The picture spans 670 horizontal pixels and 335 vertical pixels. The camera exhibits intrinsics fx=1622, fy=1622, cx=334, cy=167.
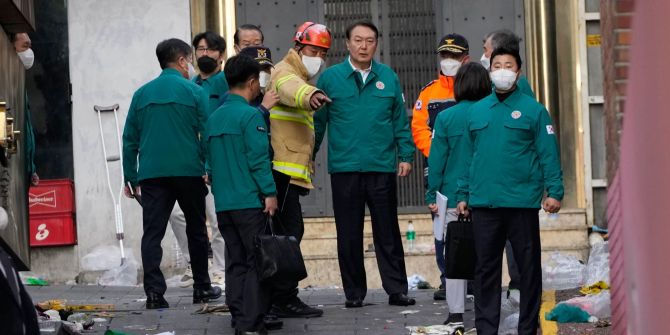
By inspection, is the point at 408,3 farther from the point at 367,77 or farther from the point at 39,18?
the point at 367,77

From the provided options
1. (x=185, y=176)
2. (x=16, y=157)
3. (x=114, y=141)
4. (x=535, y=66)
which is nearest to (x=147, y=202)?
(x=185, y=176)

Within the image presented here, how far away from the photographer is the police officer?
1019 cm

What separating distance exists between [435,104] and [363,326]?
2509mm

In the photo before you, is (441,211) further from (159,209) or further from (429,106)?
(159,209)

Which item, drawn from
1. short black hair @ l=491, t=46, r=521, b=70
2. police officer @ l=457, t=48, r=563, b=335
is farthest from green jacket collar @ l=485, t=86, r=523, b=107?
short black hair @ l=491, t=46, r=521, b=70

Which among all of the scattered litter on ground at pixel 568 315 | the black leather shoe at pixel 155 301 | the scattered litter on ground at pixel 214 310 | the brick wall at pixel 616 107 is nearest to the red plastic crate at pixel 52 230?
the black leather shoe at pixel 155 301

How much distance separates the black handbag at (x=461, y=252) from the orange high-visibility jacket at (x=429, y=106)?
8.56ft

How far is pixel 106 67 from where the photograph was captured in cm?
1736

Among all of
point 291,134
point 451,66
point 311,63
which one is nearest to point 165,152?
point 291,134

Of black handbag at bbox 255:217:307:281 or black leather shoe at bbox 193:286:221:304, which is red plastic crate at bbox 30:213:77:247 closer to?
black leather shoe at bbox 193:286:221:304

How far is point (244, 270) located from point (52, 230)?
22.0ft

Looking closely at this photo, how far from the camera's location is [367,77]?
12594 mm

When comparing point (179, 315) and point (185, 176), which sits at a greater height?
point (185, 176)

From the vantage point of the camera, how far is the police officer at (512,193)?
10.2 meters
